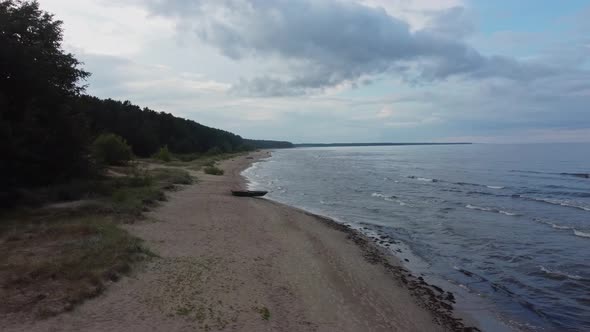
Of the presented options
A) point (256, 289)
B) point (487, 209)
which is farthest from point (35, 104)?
point (487, 209)

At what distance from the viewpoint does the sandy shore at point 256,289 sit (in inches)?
320

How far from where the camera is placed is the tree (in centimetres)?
1839

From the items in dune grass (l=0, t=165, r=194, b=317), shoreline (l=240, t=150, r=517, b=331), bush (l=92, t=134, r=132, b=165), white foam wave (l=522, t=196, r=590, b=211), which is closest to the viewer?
dune grass (l=0, t=165, r=194, b=317)

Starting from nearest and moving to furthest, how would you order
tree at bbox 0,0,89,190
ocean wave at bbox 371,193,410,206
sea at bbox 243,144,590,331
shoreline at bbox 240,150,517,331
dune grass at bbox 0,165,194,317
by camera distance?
dune grass at bbox 0,165,194,317 → shoreline at bbox 240,150,517,331 → sea at bbox 243,144,590,331 → tree at bbox 0,0,89,190 → ocean wave at bbox 371,193,410,206

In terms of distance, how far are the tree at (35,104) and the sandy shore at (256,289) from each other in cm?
693

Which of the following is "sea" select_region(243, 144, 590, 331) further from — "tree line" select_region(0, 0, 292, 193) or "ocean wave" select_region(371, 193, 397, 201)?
"tree line" select_region(0, 0, 292, 193)

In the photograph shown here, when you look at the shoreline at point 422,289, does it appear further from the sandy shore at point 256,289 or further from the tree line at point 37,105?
the tree line at point 37,105

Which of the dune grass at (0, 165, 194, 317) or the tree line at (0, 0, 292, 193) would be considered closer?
the dune grass at (0, 165, 194, 317)

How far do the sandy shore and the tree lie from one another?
22.7ft

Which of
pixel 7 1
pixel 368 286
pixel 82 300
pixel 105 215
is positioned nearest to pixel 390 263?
pixel 368 286

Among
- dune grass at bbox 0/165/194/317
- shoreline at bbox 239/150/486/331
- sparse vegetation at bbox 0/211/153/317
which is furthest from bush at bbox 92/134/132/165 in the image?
shoreline at bbox 239/150/486/331

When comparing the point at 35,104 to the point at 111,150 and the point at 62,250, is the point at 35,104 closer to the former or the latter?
the point at 62,250

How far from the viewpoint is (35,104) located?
2053 cm

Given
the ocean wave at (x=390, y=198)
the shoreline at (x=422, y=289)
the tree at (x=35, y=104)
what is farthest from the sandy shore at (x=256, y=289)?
the ocean wave at (x=390, y=198)
